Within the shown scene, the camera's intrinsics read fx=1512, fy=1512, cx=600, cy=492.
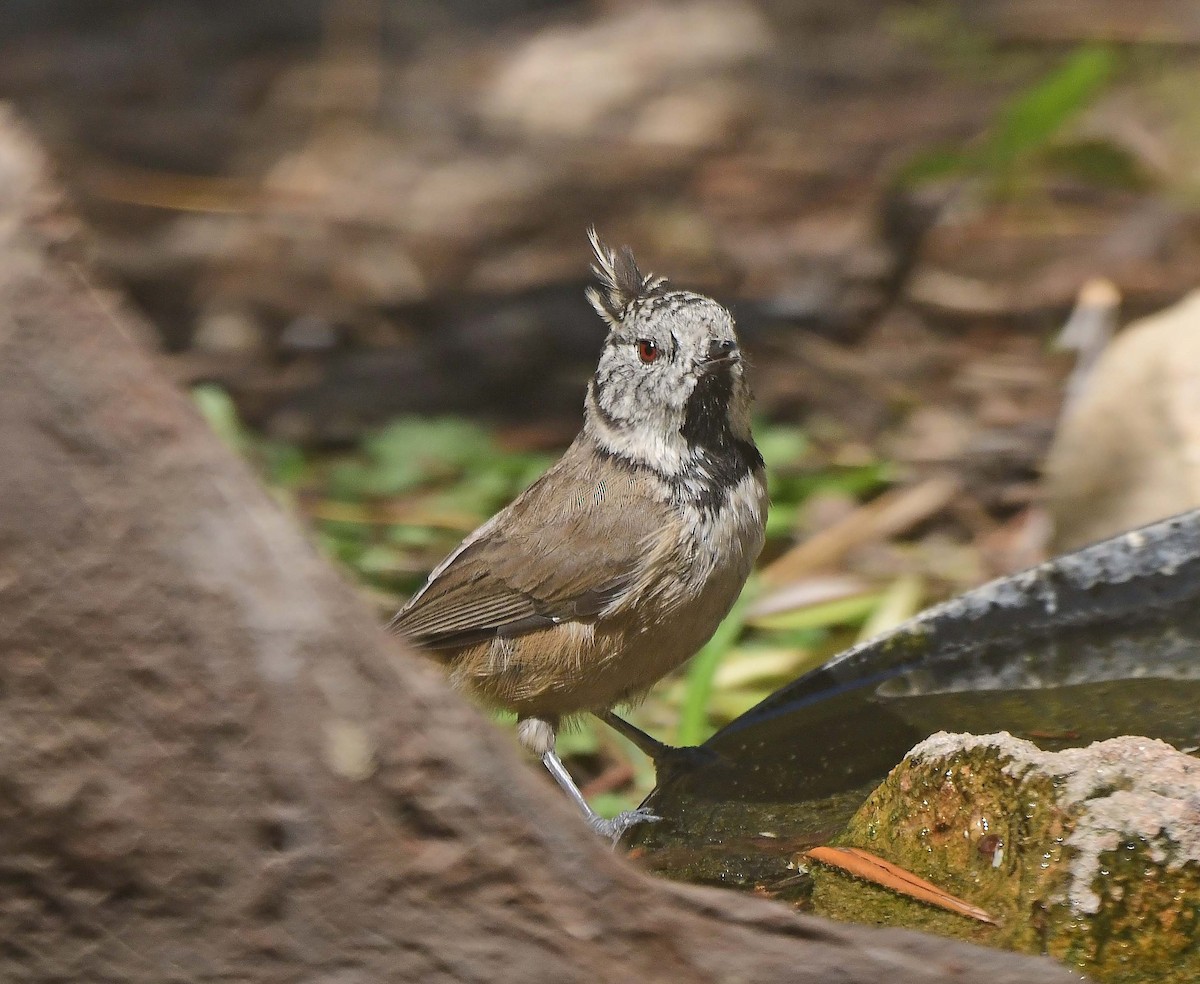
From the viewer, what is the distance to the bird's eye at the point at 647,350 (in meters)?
3.74

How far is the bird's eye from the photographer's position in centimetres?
374

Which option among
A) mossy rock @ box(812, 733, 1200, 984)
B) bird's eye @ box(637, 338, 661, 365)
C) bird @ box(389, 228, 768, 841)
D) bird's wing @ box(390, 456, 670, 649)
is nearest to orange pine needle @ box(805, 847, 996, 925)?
mossy rock @ box(812, 733, 1200, 984)

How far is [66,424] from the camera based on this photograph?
6.24ft

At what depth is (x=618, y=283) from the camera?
390cm

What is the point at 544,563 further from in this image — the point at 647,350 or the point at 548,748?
the point at 647,350

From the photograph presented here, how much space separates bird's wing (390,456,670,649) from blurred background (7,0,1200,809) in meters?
0.64

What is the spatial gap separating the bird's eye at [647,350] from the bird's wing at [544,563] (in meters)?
0.30

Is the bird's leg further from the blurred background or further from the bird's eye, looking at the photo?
the bird's eye

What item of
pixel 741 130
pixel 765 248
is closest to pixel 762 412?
pixel 765 248

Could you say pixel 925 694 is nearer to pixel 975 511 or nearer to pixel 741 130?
pixel 975 511

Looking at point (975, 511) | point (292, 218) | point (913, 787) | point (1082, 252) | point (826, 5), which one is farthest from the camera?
point (826, 5)

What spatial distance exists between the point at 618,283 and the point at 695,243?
3738 mm

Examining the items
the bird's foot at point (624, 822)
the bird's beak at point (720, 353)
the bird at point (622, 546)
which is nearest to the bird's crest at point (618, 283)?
the bird at point (622, 546)

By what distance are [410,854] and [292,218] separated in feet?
20.9
